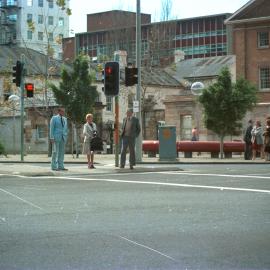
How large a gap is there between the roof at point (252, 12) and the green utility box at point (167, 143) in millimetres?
27413

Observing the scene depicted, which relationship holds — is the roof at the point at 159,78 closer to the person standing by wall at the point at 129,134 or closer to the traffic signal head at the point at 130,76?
the traffic signal head at the point at 130,76

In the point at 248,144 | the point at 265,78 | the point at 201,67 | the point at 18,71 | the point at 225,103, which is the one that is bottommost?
the point at 248,144

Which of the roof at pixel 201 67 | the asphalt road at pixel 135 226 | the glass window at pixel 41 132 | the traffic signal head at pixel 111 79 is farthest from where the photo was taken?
the roof at pixel 201 67

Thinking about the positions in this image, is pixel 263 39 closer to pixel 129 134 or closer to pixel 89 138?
pixel 89 138

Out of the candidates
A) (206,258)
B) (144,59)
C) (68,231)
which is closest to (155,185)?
(68,231)

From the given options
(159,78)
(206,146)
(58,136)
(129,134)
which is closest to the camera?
(58,136)

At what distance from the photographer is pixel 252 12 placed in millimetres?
53062

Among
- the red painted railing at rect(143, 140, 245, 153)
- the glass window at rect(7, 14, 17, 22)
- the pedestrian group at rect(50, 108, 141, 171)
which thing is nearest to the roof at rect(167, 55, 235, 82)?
the red painted railing at rect(143, 140, 245, 153)

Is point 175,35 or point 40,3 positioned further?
point 40,3

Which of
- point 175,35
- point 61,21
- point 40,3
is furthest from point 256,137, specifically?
point 40,3

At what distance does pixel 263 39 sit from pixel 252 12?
7.62 ft

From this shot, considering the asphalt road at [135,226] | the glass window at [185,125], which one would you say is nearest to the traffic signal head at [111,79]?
Answer: the asphalt road at [135,226]

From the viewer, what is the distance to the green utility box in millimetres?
27344

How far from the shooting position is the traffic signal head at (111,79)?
20.8m
